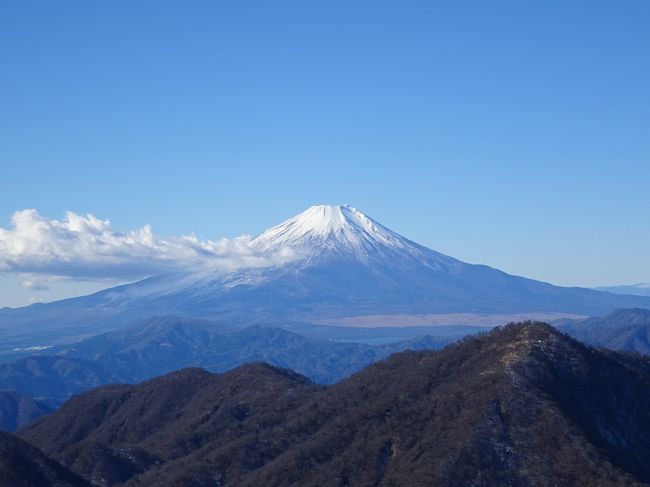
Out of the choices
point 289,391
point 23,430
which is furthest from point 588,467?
point 23,430

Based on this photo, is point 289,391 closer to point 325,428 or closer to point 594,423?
point 325,428

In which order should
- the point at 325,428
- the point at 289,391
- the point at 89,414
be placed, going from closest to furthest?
the point at 325,428 < the point at 289,391 < the point at 89,414

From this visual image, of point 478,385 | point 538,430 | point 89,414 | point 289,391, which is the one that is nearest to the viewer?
point 538,430

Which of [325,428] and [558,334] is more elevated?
[558,334]

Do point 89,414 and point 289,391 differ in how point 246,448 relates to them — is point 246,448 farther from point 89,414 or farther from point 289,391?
point 89,414

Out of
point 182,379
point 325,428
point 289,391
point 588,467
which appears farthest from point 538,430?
point 182,379

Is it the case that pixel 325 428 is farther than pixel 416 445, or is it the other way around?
pixel 325 428
